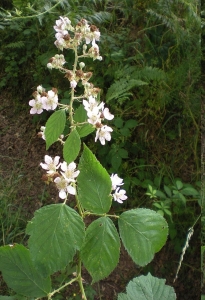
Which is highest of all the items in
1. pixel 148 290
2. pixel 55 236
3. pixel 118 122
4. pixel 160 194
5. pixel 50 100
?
pixel 50 100

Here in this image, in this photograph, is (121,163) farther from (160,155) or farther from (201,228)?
(201,228)

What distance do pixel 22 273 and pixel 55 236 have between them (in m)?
0.11

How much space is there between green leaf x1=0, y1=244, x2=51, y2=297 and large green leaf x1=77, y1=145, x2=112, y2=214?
0.12 m

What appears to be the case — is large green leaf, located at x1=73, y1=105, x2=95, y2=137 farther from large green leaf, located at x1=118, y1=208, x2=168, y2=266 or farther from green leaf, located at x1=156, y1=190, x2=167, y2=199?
green leaf, located at x1=156, y1=190, x2=167, y2=199

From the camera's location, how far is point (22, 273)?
605 mm

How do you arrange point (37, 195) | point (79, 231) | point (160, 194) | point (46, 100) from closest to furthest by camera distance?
point (79, 231) → point (46, 100) → point (160, 194) → point (37, 195)

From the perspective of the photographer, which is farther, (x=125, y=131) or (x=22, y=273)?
(x=125, y=131)

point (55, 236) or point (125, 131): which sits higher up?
point (55, 236)

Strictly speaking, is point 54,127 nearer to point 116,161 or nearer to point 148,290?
point 148,290

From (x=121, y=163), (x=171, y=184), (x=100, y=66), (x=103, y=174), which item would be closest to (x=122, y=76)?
(x=100, y=66)

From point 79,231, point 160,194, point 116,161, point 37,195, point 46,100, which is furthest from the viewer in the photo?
point 37,195

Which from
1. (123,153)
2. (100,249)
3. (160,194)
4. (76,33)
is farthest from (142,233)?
(123,153)

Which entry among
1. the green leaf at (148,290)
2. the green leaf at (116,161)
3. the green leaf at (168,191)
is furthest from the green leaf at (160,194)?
the green leaf at (148,290)

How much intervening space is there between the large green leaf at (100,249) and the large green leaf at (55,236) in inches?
1.2
